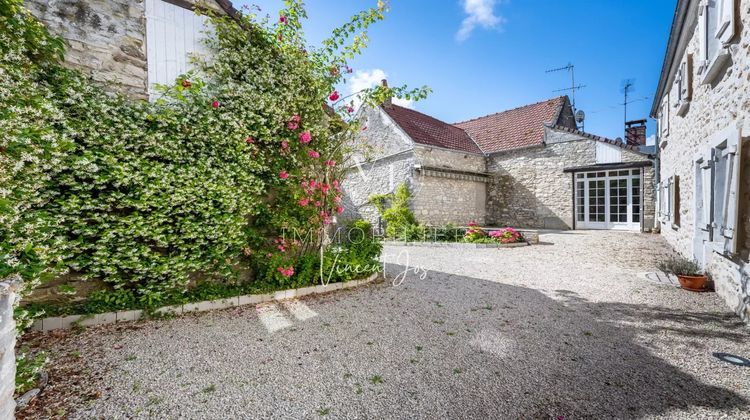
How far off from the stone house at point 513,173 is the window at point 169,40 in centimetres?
774

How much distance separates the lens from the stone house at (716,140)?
3619 mm

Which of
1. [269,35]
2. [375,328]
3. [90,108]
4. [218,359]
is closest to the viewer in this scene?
[218,359]

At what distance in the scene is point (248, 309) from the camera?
4129 mm

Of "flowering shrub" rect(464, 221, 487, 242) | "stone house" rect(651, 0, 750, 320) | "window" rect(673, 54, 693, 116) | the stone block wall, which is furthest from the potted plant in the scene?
the stone block wall

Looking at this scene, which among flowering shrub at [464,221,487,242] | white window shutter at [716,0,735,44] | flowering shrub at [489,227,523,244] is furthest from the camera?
flowering shrub at [464,221,487,242]

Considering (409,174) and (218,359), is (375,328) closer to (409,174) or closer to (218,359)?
(218,359)

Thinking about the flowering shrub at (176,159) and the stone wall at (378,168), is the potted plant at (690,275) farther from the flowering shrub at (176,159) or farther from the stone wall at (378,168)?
the stone wall at (378,168)

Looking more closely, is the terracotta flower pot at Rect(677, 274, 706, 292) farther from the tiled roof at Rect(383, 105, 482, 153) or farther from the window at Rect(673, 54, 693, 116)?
the tiled roof at Rect(383, 105, 482, 153)

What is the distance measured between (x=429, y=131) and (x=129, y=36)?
13011 millimetres

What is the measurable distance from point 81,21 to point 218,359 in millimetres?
4329

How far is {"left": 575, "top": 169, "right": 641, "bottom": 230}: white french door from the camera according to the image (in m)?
12.9

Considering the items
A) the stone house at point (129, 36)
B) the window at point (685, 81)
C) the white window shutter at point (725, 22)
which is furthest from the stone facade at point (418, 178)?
the white window shutter at point (725, 22)

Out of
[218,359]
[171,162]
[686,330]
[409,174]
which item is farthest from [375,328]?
[409,174]

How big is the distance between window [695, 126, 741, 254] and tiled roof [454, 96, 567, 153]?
10.6 metres
